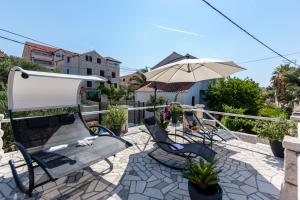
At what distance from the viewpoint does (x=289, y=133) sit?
14.3ft

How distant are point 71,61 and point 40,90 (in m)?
32.2

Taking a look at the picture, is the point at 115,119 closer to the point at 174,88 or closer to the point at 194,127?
the point at 194,127

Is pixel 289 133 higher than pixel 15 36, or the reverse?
pixel 15 36

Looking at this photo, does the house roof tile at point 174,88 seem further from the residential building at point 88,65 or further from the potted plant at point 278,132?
the residential building at point 88,65

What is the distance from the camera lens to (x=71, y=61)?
32.9 metres

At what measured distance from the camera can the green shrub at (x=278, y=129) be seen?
434cm

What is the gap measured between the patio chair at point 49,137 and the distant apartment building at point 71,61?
28.7m

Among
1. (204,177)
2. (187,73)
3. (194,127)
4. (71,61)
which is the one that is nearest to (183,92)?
(187,73)

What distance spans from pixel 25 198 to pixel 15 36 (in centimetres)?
1446

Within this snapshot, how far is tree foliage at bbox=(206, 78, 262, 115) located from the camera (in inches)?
672

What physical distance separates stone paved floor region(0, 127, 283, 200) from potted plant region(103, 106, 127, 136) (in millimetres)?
1320

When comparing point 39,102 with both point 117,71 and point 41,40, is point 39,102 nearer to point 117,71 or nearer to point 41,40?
point 41,40

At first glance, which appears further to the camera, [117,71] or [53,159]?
[117,71]

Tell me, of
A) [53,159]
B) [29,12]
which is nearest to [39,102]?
[53,159]
